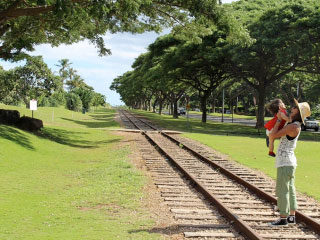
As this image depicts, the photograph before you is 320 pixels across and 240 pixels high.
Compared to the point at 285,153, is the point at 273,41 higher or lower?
higher

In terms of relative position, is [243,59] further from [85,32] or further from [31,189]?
[31,189]

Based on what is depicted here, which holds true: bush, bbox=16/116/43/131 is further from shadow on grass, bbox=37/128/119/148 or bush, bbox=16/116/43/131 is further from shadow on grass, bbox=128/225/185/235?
shadow on grass, bbox=128/225/185/235

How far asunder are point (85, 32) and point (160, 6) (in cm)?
587

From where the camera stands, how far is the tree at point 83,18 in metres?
11.8

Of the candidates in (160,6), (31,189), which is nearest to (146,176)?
(31,189)

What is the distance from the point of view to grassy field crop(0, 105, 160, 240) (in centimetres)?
582

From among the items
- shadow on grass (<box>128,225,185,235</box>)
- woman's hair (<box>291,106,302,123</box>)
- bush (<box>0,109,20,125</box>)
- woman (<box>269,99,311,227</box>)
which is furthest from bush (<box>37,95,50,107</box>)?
woman's hair (<box>291,106,302,123</box>)

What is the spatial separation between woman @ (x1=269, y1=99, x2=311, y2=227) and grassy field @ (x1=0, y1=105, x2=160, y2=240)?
224cm

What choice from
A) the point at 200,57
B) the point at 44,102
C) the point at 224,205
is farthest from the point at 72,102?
the point at 224,205

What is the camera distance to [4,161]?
1212 cm

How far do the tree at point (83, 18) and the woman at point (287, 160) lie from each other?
7.07 m

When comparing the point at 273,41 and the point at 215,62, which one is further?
the point at 215,62

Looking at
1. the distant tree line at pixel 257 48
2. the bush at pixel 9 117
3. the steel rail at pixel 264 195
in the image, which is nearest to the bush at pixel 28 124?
the bush at pixel 9 117

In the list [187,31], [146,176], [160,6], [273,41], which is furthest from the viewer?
[273,41]
